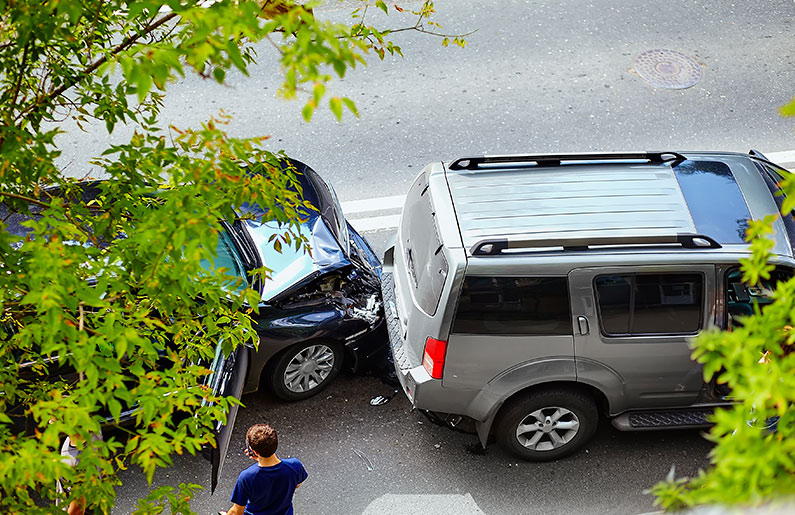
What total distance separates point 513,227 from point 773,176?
233 cm

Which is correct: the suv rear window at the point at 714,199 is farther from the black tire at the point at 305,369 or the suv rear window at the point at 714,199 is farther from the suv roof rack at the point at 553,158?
the black tire at the point at 305,369

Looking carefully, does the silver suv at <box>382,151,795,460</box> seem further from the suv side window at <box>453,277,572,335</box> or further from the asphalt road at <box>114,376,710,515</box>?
the asphalt road at <box>114,376,710,515</box>

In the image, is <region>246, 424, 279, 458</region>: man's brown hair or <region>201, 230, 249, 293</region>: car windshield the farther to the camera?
<region>201, 230, 249, 293</region>: car windshield

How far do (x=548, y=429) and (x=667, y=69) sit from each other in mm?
6329

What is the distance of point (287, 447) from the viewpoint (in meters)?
6.32

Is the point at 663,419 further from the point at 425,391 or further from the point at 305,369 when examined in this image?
the point at 305,369

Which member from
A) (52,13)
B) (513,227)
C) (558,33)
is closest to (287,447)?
(513,227)

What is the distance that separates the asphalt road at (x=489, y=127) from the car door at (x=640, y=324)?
32.6 inches

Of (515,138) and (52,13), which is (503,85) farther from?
(52,13)

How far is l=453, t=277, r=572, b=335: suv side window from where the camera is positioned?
17.5 feet

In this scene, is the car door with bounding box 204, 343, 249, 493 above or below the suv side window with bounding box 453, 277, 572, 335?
below

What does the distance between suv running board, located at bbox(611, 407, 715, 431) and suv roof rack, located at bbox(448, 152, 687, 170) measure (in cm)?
193

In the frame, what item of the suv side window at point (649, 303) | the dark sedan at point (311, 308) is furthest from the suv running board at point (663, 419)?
the dark sedan at point (311, 308)

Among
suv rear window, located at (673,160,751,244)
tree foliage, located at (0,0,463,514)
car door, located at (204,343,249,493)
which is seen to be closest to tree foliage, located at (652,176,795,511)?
tree foliage, located at (0,0,463,514)
